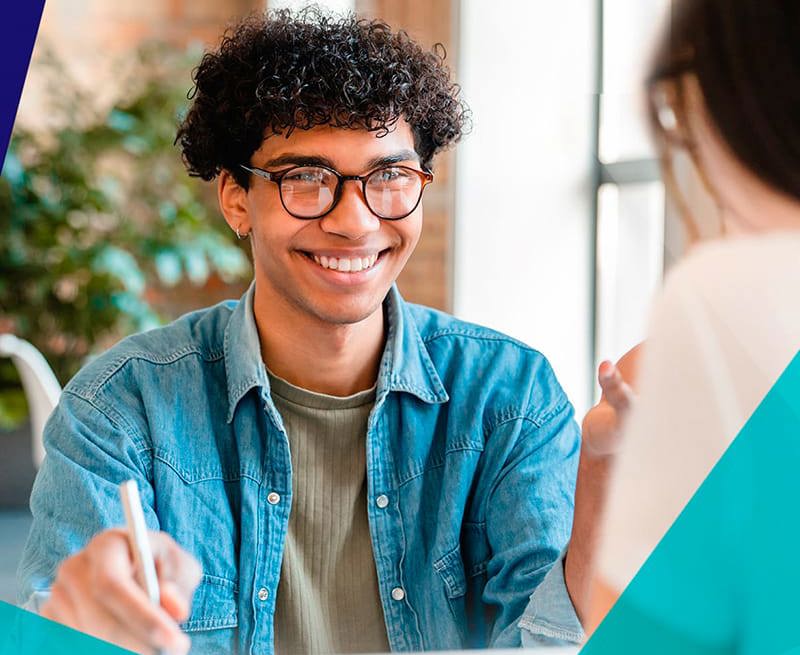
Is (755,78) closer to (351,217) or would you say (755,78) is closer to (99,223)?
(351,217)

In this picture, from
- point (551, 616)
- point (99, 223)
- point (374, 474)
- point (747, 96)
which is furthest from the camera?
point (99, 223)

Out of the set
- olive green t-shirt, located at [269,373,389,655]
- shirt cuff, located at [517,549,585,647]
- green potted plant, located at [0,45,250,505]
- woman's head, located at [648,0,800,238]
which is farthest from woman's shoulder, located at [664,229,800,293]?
green potted plant, located at [0,45,250,505]

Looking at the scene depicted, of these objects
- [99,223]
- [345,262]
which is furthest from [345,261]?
[99,223]

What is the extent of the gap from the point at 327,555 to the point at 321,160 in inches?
8.3

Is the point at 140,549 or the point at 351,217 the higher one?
the point at 351,217

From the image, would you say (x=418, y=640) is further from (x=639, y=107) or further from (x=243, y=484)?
(x=639, y=107)

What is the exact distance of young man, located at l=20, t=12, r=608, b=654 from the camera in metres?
0.53

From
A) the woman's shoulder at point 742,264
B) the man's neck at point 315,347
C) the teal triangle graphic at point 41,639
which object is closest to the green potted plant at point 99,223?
the man's neck at point 315,347

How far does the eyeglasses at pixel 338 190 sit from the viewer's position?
53cm

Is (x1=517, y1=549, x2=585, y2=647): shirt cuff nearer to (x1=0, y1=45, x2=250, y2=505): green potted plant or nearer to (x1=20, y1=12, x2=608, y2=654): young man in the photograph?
(x1=20, y1=12, x2=608, y2=654): young man

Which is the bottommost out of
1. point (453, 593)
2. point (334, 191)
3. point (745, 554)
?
point (453, 593)

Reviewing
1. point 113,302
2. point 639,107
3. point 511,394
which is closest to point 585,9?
point 639,107

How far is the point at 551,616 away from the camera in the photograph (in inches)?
18.0

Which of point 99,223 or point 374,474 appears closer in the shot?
point 374,474
